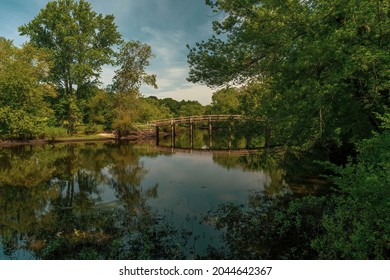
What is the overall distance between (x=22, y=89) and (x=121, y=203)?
2637 centimetres

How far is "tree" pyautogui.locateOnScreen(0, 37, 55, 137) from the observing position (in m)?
28.3

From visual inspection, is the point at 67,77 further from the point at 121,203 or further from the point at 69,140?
the point at 121,203

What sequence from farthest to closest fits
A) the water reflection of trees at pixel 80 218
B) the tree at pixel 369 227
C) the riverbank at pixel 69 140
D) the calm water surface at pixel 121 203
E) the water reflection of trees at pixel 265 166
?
the riverbank at pixel 69 140 < the water reflection of trees at pixel 265 166 < the calm water surface at pixel 121 203 < the water reflection of trees at pixel 80 218 < the tree at pixel 369 227

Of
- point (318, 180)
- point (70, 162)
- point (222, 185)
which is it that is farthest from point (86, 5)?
point (318, 180)

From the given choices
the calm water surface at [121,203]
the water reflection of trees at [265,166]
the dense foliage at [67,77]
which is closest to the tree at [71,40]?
the dense foliage at [67,77]

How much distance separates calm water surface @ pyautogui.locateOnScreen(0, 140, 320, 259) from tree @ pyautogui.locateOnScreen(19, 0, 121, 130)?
1812cm

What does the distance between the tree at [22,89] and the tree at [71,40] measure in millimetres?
2342

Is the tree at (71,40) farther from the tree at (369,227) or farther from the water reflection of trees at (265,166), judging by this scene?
the tree at (369,227)

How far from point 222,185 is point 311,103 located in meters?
5.76

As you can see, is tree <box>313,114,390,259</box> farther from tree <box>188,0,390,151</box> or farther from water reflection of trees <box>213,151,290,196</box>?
water reflection of trees <box>213,151,290,196</box>

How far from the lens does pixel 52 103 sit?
115 feet

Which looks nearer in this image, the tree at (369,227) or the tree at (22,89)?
the tree at (369,227)

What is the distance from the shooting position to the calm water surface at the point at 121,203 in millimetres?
6336

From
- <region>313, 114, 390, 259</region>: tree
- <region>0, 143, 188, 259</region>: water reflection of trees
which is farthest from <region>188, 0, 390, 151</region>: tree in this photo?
<region>0, 143, 188, 259</region>: water reflection of trees
